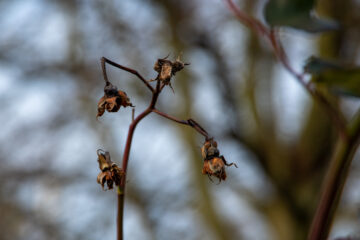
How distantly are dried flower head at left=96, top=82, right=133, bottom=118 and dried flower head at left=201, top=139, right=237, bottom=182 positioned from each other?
0.08 m

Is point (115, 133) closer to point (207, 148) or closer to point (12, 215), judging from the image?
point (12, 215)

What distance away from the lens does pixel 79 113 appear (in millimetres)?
2697

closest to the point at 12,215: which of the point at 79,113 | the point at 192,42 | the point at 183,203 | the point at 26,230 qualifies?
the point at 26,230

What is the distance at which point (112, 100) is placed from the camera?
14.8 inches

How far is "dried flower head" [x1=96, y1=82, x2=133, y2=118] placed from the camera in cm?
38

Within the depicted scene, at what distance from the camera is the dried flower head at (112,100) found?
38 centimetres

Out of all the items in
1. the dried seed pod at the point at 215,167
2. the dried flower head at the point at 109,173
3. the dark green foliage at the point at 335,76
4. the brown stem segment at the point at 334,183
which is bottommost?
the brown stem segment at the point at 334,183

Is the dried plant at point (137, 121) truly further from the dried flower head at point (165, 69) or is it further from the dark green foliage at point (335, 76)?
the dark green foliage at point (335, 76)

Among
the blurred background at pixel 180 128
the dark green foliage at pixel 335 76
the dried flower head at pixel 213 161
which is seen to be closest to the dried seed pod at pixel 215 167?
the dried flower head at pixel 213 161

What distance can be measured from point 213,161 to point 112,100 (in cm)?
10

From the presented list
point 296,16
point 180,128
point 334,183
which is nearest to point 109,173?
point 334,183

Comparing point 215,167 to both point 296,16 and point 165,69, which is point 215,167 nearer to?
point 165,69

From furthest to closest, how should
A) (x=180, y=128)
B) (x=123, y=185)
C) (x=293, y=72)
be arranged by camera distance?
1. (x=180, y=128)
2. (x=293, y=72)
3. (x=123, y=185)

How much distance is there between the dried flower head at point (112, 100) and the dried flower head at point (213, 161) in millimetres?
77
